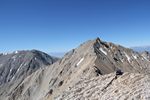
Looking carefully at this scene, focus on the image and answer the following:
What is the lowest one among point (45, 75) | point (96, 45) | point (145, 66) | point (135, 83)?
point (45, 75)

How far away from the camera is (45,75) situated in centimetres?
19238

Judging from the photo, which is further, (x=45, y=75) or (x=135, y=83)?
(x=45, y=75)

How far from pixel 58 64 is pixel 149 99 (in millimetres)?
153765

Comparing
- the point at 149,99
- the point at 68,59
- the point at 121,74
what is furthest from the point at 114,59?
the point at 149,99

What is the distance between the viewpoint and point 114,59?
510ft

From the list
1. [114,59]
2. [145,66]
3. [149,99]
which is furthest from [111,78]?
[145,66]

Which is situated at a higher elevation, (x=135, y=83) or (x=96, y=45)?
(x=135, y=83)

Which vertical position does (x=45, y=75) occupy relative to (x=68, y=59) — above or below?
below

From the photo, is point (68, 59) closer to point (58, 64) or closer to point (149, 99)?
point (58, 64)

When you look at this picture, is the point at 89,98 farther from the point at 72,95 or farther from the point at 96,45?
the point at 96,45

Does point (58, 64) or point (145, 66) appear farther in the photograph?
point (58, 64)

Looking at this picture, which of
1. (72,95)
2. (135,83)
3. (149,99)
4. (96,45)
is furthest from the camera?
(96,45)

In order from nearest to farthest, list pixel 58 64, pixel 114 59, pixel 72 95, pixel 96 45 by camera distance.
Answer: pixel 72 95 < pixel 114 59 < pixel 96 45 < pixel 58 64

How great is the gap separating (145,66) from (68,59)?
4807 cm
